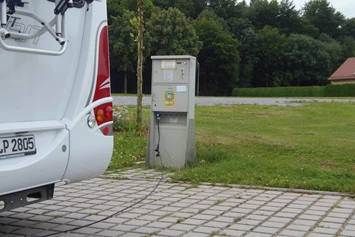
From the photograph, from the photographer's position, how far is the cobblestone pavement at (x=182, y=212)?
5.31 meters

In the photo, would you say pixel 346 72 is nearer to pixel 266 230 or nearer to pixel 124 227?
pixel 266 230

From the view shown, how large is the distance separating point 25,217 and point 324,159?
18.7 ft

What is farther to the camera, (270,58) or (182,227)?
(270,58)

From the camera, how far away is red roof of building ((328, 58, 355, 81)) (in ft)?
261

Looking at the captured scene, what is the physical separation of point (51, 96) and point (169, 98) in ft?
15.3

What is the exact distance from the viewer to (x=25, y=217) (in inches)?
230

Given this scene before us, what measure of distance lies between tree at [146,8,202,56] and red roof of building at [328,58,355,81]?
25512mm

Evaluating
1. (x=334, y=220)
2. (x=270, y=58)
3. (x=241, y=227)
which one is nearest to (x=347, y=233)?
(x=334, y=220)

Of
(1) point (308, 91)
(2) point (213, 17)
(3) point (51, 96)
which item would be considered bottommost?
(1) point (308, 91)

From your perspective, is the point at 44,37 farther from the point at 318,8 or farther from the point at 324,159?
the point at 318,8

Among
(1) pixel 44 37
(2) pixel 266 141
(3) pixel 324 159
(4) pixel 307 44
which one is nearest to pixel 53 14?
(1) pixel 44 37

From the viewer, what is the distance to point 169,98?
902 cm

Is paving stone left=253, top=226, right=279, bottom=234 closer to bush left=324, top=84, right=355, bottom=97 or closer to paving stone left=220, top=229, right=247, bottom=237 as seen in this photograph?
paving stone left=220, top=229, right=247, bottom=237

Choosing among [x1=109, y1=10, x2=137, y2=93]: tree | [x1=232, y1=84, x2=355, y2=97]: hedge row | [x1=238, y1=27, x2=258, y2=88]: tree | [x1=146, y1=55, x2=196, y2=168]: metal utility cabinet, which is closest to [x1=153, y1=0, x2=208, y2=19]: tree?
[x1=238, y1=27, x2=258, y2=88]: tree
